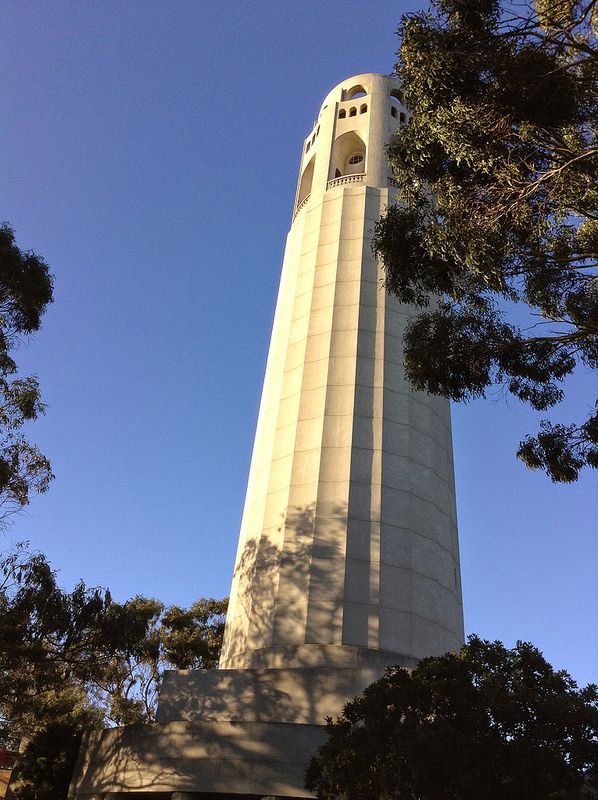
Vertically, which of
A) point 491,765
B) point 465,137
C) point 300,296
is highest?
point 300,296

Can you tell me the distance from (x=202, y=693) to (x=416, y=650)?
603 cm

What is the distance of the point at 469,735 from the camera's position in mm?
11000

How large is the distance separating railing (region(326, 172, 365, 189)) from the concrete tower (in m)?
0.10

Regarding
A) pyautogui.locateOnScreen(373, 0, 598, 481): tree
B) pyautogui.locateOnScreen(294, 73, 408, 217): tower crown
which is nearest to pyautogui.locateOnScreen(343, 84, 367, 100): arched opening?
pyautogui.locateOnScreen(294, 73, 408, 217): tower crown

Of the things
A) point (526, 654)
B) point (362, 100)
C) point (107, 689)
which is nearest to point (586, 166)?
point (526, 654)

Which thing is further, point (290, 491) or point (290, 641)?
point (290, 491)

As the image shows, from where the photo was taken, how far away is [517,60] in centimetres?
1213

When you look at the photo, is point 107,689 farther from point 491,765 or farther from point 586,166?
point 586,166

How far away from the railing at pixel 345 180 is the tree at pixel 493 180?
14.8 meters

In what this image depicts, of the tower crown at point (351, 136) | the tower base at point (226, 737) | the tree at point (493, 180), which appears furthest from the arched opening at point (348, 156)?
the tower base at point (226, 737)

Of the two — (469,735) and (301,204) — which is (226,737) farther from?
(301,204)

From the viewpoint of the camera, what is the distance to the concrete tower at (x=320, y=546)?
51.6 ft

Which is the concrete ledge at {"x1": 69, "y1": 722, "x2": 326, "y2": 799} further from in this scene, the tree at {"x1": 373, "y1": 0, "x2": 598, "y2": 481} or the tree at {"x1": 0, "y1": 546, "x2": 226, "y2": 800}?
the tree at {"x1": 373, "y1": 0, "x2": 598, "y2": 481}

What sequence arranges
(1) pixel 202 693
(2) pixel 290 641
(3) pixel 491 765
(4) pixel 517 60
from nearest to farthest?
(3) pixel 491 765 < (4) pixel 517 60 < (1) pixel 202 693 < (2) pixel 290 641
